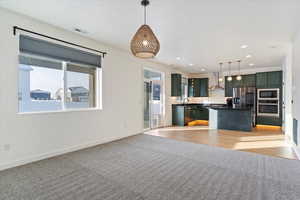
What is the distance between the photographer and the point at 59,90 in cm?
375

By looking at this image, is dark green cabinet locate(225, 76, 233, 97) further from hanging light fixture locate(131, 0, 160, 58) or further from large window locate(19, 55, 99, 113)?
hanging light fixture locate(131, 0, 160, 58)

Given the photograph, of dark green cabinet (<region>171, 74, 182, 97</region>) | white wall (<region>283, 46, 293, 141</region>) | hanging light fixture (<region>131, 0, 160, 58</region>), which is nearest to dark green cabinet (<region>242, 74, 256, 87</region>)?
white wall (<region>283, 46, 293, 141</region>)

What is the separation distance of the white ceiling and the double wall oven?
3.01 metres

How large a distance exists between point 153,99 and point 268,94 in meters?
4.82

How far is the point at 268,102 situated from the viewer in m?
6.95

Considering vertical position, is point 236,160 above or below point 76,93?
below

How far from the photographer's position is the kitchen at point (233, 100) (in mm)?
6414

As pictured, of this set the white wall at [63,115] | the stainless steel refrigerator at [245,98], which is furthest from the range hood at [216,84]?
the white wall at [63,115]

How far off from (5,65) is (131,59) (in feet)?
10.9

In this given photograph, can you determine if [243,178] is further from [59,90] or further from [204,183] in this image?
[59,90]

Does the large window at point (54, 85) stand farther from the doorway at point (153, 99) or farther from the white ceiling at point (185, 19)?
the doorway at point (153, 99)

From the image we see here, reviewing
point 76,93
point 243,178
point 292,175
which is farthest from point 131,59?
point 292,175

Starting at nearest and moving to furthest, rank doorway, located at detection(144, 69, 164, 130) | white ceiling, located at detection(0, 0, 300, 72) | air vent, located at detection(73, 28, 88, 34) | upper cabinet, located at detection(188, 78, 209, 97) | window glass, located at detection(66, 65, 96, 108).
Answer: white ceiling, located at detection(0, 0, 300, 72), air vent, located at detection(73, 28, 88, 34), window glass, located at detection(66, 65, 96, 108), doorway, located at detection(144, 69, 164, 130), upper cabinet, located at detection(188, 78, 209, 97)

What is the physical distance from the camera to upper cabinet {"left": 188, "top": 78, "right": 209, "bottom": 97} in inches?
351
